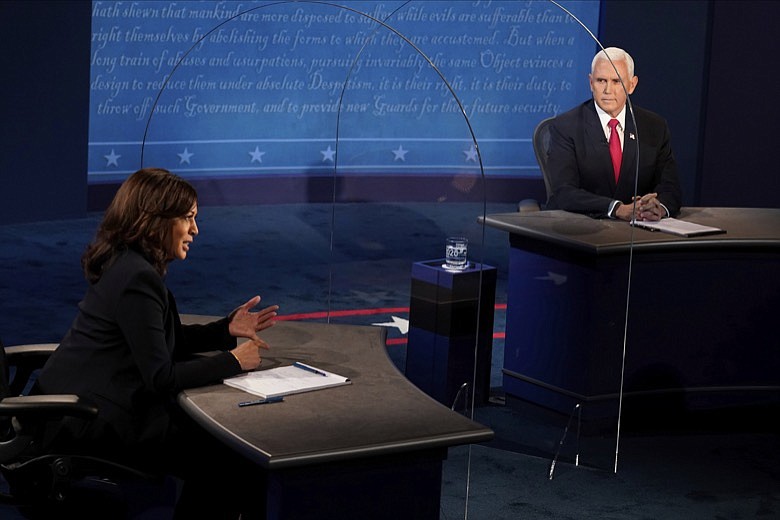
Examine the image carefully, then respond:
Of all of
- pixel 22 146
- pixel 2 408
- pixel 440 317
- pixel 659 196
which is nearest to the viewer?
pixel 2 408

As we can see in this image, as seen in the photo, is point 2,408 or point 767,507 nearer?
point 2,408

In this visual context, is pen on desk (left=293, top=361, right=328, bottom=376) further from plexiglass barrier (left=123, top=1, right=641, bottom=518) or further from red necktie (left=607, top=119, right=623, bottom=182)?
red necktie (left=607, top=119, right=623, bottom=182)

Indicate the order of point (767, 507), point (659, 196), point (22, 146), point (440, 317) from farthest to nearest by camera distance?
point (22, 146) → point (659, 196) → point (440, 317) → point (767, 507)

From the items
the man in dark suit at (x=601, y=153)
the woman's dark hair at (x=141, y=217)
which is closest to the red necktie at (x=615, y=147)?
the man in dark suit at (x=601, y=153)

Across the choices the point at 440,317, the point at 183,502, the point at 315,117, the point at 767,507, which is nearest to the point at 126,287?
the point at 183,502

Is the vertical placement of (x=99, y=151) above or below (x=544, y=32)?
below

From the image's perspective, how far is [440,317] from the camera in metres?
4.98

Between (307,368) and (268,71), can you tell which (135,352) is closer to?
(307,368)

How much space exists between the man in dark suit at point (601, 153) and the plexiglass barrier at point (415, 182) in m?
0.11

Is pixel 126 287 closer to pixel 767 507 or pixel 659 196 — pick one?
pixel 767 507

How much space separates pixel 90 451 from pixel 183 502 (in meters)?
0.33

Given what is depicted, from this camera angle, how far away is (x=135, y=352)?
10.4ft

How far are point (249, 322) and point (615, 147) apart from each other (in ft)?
6.43

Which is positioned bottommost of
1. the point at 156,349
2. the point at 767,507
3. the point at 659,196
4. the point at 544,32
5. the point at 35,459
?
the point at 767,507
